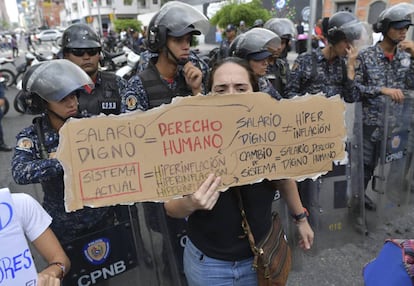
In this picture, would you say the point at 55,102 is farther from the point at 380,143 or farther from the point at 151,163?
the point at 380,143

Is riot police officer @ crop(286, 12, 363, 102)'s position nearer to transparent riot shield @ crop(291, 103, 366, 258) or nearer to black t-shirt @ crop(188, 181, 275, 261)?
Result: transparent riot shield @ crop(291, 103, 366, 258)

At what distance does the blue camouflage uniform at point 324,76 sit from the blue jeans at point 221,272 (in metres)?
2.05

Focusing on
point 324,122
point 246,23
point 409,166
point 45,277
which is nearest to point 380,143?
point 409,166

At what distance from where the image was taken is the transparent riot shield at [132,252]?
194 cm

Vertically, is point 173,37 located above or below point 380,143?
above

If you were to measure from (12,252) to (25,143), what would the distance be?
0.90 metres

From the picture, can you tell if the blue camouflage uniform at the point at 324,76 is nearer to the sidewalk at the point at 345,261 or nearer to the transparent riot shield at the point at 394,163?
the transparent riot shield at the point at 394,163

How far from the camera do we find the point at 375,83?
3.20m

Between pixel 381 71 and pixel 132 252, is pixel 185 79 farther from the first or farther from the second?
pixel 381 71

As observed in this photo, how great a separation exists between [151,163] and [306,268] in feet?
6.80

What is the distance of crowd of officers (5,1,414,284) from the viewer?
194cm

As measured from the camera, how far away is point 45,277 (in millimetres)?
1326

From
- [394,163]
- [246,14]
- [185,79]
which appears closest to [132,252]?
[185,79]

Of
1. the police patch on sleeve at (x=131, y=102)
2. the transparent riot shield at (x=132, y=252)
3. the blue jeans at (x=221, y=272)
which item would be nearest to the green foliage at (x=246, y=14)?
the police patch on sleeve at (x=131, y=102)
